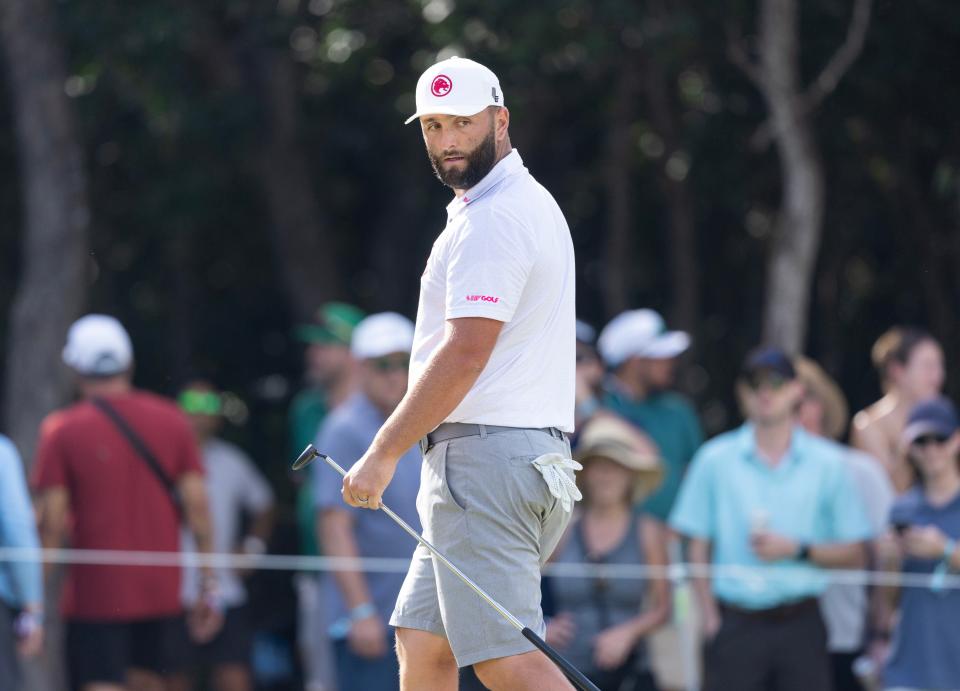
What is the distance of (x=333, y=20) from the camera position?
484 inches

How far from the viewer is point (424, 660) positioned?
4.62m

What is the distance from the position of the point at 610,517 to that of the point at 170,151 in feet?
22.9

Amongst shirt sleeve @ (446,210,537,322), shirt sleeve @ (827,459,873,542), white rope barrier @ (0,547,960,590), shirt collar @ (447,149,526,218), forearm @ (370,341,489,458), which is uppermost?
shirt collar @ (447,149,526,218)

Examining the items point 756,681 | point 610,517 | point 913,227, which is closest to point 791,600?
point 756,681

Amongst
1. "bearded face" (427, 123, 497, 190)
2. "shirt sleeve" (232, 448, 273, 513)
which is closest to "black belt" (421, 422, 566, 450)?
"bearded face" (427, 123, 497, 190)

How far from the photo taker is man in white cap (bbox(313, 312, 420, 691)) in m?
7.33

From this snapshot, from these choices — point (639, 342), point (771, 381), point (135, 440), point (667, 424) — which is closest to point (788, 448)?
point (771, 381)

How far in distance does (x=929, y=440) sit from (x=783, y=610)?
91 centimetres

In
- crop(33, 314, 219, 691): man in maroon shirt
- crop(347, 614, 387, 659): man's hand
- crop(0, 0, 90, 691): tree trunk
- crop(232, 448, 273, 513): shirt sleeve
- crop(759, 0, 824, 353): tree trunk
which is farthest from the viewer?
crop(759, 0, 824, 353): tree trunk

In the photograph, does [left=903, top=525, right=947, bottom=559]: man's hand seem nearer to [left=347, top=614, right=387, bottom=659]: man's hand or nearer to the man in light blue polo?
the man in light blue polo

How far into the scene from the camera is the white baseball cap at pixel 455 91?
14.5ft

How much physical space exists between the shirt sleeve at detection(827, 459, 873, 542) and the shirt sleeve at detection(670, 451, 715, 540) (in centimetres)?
50

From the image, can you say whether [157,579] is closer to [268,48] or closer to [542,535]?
[542,535]

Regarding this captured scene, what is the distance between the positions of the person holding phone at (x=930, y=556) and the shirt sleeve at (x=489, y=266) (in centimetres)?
287
